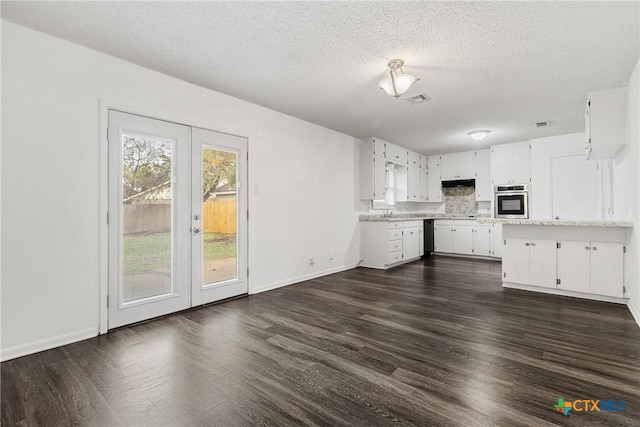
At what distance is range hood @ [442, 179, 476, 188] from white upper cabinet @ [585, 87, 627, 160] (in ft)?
12.7

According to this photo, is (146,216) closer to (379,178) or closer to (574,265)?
(379,178)

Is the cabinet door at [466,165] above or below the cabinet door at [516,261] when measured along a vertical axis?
above

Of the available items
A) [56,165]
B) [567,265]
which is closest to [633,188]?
[567,265]

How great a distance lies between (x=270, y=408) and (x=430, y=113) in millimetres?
4385

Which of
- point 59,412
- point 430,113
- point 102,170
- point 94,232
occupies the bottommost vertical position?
point 59,412

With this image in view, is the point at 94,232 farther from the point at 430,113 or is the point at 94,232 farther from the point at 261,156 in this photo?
the point at 430,113

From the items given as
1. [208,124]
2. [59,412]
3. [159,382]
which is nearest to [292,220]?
[208,124]

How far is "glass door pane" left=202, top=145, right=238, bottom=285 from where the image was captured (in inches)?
147

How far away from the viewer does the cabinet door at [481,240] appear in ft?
22.9

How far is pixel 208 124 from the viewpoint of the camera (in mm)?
3730

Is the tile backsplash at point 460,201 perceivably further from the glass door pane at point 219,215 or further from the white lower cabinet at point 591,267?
the glass door pane at point 219,215

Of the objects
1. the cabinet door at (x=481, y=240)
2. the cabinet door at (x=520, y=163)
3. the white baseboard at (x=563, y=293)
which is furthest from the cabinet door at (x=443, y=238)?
the white baseboard at (x=563, y=293)

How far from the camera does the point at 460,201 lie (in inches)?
319

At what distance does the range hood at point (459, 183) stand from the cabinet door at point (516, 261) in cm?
356
